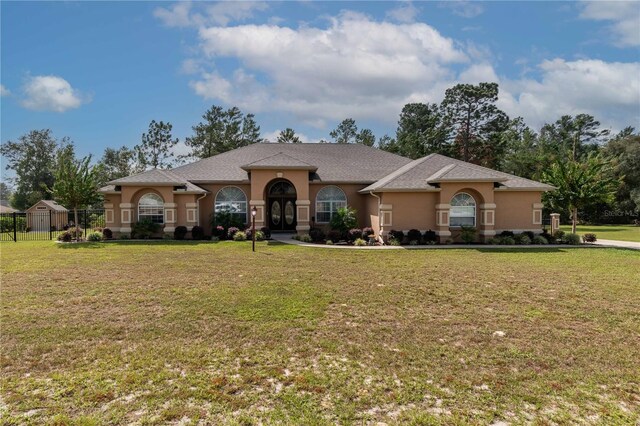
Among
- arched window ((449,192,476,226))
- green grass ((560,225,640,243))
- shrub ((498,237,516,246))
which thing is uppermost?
arched window ((449,192,476,226))

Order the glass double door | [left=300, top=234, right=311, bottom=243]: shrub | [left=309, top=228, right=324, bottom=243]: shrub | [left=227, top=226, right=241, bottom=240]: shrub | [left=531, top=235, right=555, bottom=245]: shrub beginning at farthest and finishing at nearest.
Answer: the glass double door → [left=227, top=226, right=241, bottom=240]: shrub → [left=309, top=228, right=324, bottom=243]: shrub → [left=300, top=234, right=311, bottom=243]: shrub → [left=531, top=235, right=555, bottom=245]: shrub

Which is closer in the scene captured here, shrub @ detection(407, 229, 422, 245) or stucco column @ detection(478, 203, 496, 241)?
shrub @ detection(407, 229, 422, 245)

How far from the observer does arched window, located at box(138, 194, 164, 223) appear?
70.7 feet

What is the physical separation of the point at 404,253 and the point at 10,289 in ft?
43.6

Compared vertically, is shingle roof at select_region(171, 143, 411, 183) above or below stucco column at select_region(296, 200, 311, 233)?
above

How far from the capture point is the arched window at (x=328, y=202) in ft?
77.3

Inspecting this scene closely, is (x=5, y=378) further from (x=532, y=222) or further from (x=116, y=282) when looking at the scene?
(x=532, y=222)

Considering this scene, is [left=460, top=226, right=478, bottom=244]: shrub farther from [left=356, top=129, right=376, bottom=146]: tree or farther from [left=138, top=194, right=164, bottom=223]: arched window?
[left=356, top=129, right=376, bottom=146]: tree

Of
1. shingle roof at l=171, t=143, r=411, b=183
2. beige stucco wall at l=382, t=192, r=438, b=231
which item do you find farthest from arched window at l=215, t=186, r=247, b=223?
beige stucco wall at l=382, t=192, r=438, b=231

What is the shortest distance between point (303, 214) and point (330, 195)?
2765mm

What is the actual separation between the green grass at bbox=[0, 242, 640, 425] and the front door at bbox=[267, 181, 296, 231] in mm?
14243

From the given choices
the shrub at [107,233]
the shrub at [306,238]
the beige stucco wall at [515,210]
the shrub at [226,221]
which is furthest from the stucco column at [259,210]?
the beige stucco wall at [515,210]

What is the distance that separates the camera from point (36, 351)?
5141 mm

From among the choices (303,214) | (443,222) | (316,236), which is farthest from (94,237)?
(443,222)
